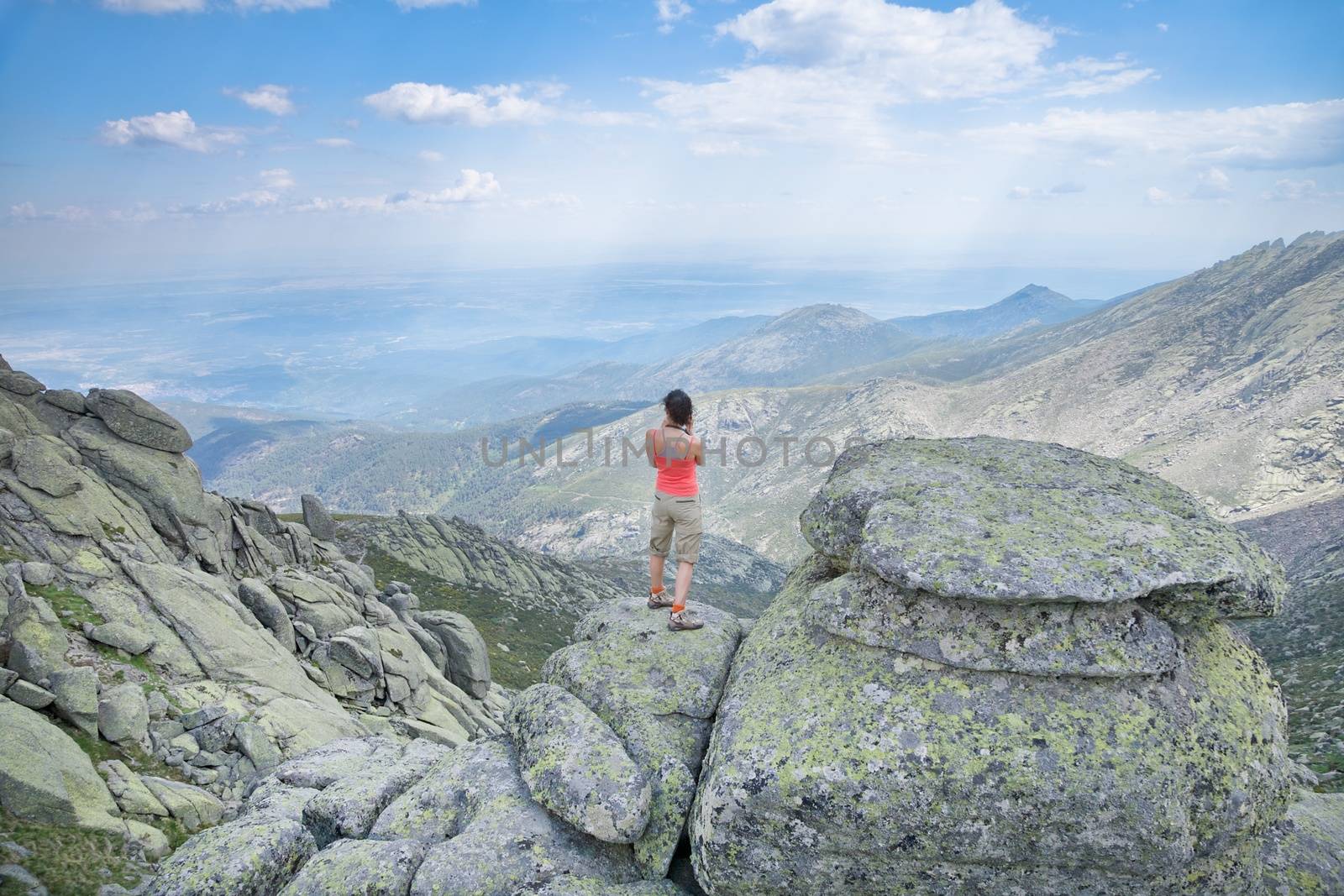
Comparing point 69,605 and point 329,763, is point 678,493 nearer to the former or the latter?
point 329,763

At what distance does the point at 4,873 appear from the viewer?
53.6ft

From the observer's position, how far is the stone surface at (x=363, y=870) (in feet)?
41.7

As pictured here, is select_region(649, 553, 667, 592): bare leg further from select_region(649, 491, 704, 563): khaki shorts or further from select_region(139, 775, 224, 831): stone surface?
select_region(139, 775, 224, 831): stone surface

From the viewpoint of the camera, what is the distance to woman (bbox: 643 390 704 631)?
1667cm

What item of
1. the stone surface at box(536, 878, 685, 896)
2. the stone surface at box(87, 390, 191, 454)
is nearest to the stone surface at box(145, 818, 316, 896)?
the stone surface at box(536, 878, 685, 896)

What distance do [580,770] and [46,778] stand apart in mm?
16873

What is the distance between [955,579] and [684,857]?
741cm

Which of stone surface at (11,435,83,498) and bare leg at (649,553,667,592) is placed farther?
stone surface at (11,435,83,498)

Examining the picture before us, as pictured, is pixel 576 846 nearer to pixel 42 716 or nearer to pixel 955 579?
pixel 955 579

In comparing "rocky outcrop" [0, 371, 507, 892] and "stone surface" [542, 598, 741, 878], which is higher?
"stone surface" [542, 598, 741, 878]

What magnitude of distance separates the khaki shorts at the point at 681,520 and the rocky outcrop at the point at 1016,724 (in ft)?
14.9

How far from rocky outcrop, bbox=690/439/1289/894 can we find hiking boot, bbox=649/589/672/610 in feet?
17.5

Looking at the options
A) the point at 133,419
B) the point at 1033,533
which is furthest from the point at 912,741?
the point at 133,419

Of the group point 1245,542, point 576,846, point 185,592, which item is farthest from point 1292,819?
point 185,592
